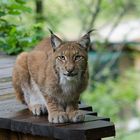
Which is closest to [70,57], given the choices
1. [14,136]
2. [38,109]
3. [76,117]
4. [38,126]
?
[76,117]

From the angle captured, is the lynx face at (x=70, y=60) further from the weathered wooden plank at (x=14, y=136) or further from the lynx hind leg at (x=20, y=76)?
the lynx hind leg at (x=20, y=76)

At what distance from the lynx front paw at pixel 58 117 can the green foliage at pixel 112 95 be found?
8.50 meters

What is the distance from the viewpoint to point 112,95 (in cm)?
1341

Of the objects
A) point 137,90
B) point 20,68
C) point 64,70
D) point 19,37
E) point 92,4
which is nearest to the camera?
point 64,70

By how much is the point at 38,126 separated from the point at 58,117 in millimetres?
150

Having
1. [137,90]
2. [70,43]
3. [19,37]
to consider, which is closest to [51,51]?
[70,43]

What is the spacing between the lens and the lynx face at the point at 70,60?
12.9 ft

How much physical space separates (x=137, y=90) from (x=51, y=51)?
9713 mm

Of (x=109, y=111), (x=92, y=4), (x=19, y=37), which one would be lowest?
(x=109, y=111)

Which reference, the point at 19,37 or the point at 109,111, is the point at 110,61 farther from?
the point at 19,37

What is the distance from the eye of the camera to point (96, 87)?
12.8 m

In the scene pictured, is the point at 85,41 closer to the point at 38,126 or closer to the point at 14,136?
the point at 38,126

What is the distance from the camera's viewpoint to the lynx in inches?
157

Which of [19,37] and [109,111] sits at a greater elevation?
[19,37]
